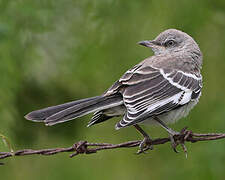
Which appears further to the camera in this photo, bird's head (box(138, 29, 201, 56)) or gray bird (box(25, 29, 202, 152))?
bird's head (box(138, 29, 201, 56))

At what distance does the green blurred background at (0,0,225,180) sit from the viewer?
7.10 metres

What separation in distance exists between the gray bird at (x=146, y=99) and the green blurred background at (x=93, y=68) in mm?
1546

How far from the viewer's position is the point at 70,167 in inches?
305

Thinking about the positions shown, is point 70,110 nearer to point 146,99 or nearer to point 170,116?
point 146,99

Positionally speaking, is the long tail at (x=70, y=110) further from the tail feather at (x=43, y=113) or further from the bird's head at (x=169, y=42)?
the bird's head at (x=169, y=42)

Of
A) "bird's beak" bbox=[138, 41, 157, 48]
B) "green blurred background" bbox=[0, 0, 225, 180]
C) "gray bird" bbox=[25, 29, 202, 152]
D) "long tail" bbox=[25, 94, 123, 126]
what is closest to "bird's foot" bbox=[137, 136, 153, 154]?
"gray bird" bbox=[25, 29, 202, 152]

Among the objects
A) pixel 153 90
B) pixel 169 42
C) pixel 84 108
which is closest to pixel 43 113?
pixel 84 108

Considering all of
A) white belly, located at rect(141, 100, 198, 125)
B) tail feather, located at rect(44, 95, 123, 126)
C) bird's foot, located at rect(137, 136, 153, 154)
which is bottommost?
bird's foot, located at rect(137, 136, 153, 154)

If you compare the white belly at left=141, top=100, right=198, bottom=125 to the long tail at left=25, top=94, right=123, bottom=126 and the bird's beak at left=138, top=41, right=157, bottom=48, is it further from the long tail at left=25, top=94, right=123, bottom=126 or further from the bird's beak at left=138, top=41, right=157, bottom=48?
the bird's beak at left=138, top=41, right=157, bottom=48

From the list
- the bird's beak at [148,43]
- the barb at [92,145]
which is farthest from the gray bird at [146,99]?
the bird's beak at [148,43]

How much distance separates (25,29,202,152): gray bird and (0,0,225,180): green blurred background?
155 centimetres

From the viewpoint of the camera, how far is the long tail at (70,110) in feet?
15.2

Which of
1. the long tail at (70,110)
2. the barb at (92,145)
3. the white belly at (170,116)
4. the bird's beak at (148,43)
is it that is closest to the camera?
the barb at (92,145)

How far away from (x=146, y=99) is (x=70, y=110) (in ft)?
2.33
